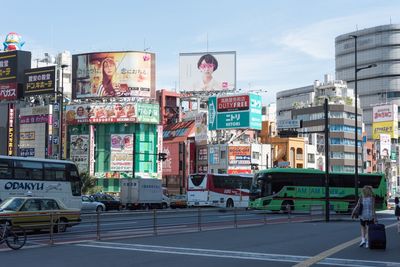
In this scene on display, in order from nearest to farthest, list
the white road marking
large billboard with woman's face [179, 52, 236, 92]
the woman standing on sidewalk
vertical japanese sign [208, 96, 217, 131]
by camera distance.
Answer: the white road marking < the woman standing on sidewalk < vertical japanese sign [208, 96, 217, 131] < large billboard with woman's face [179, 52, 236, 92]

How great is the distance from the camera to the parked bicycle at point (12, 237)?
655 inches

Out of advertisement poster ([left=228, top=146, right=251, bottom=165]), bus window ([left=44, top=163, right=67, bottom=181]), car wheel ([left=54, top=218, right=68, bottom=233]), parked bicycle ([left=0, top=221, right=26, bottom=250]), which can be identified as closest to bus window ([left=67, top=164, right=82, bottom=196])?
bus window ([left=44, top=163, right=67, bottom=181])

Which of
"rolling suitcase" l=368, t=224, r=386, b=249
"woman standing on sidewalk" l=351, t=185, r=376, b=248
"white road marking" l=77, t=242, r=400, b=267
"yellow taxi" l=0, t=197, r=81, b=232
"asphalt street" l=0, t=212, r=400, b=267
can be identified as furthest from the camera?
A: "yellow taxi" l=0, t=197, r=81, b=232

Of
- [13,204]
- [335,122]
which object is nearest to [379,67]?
[335,122]

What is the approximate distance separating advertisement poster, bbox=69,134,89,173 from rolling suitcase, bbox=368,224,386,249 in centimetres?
6894

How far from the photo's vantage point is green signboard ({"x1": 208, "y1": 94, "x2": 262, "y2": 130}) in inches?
3374

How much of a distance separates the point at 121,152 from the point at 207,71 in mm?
20087

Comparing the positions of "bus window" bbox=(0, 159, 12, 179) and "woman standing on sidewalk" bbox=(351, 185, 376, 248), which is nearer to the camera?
"woman standing on sidewalk" bbox=(351, 185, 376, 248)

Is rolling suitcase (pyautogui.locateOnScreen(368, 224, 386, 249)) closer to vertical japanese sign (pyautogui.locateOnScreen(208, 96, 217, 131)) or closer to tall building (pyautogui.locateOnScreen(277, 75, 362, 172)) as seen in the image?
vertical japanese sign (pyautogui.locateOnScreen(208, 96, 217, 131))

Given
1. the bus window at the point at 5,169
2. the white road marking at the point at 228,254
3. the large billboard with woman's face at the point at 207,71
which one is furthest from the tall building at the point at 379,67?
the white road marking at the point at 228,254

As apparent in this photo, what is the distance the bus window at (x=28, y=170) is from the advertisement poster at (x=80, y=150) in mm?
50040

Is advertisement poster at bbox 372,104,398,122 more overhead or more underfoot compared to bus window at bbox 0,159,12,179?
more overhead

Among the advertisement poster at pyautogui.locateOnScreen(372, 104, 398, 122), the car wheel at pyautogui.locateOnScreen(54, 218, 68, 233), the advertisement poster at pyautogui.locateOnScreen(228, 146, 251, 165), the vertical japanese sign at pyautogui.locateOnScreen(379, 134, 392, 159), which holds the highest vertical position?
the advertisement poster at pyautogui.locateOnScreen(372, 104, 398, 122)

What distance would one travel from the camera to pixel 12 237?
656 inches
